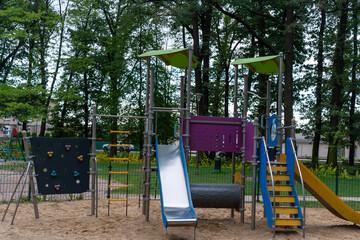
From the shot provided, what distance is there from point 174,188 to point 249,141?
2011 millimetres

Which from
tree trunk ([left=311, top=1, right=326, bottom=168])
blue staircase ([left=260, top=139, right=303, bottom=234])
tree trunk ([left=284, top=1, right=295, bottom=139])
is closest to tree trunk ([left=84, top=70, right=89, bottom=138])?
tree trunk ([left=311, top=1, right=326, bottom=168])

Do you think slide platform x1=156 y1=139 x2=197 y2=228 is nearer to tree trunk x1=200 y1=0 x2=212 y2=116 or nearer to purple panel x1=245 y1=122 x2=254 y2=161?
purple panel x1=245 y1=122 x2=254 y2=161

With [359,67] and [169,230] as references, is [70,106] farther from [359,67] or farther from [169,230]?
[169,230]

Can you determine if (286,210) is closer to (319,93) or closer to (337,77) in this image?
(337,77)

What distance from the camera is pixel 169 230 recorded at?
8.05m

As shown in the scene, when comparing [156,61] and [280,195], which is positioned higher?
[156,61]

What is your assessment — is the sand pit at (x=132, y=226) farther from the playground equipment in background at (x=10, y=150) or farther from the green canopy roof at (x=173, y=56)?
the playground equipment in background at (x=10, y=150)

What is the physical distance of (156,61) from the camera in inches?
1235

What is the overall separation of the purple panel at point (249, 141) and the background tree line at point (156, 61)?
40.7ft

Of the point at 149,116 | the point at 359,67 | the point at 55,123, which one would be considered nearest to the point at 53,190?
the point at 149,116

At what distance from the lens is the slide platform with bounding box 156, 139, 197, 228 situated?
690cm

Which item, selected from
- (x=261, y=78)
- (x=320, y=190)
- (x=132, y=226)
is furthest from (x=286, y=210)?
(x=261, y=78)

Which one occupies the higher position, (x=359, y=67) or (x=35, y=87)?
(x=359, y=67)

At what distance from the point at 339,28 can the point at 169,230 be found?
21.5m
